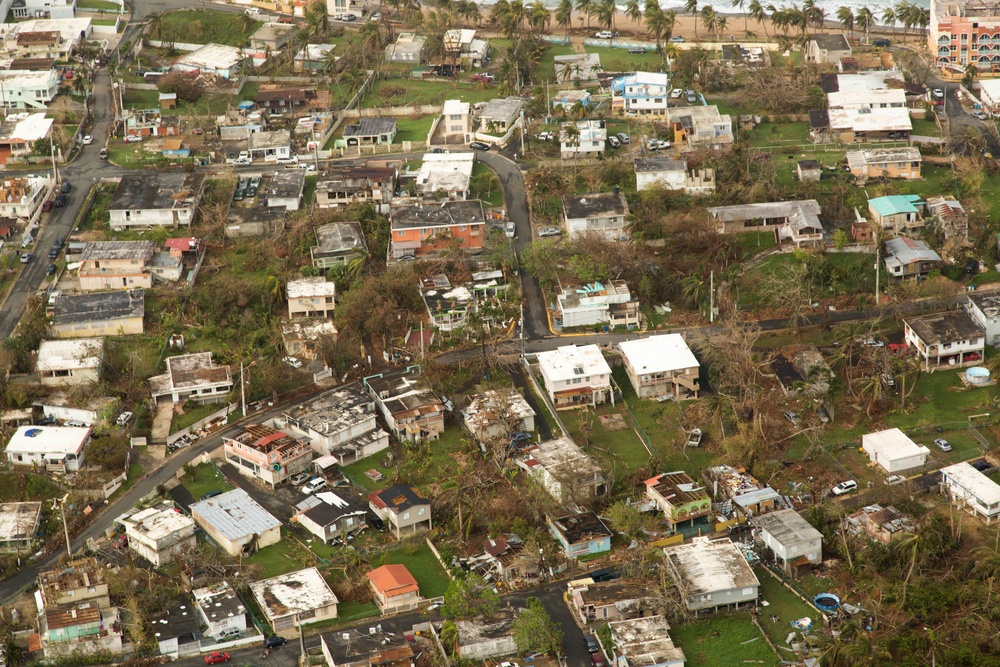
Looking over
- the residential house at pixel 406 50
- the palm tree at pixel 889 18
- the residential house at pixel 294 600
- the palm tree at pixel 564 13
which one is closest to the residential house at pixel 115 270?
the residential house at pixel 294 600

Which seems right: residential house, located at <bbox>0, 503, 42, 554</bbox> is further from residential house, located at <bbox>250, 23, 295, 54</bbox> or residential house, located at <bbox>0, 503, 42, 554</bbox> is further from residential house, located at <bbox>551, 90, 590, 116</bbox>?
residential house, located at <bbox>250, 23, 295, 54</bbox>

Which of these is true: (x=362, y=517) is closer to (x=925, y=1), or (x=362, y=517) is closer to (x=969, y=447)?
(x=969, y=447)

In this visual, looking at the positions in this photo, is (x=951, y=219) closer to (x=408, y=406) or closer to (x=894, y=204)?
(x=894, y=204)

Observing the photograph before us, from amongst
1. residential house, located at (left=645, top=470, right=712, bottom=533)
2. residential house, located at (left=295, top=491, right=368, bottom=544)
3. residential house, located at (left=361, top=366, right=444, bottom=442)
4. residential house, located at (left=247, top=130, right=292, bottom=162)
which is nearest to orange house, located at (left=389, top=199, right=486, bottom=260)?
residential house, located at (left=361, top=366, right=444, bottom=442)

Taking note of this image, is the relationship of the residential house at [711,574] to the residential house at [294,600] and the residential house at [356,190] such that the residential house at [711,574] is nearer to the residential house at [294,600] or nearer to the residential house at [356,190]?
the residential house at [294,600]

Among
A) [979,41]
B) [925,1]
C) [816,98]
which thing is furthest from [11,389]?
[925,1]

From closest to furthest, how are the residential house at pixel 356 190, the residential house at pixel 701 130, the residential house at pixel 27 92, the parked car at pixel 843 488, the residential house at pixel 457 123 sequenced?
the parked car at pixel 843 488, the residential house at pixel 356 190, the residential house at pixel 701 130, the residential house at pixel 457 123, the residential house at pixel 27 92

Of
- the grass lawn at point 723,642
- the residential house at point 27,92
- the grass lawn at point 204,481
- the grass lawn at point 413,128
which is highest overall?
the residential house at point 27,92
